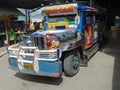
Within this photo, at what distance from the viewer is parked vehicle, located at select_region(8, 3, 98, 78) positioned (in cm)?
414

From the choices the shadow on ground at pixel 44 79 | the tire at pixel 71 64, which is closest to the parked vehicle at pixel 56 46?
the tire at pixel 71 64

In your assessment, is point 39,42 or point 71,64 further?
point 71,64

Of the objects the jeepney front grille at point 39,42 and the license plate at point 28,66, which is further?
the jeepney front grille at point 39,42

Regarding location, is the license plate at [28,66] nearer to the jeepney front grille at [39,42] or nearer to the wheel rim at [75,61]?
the jeepney front grille at [39,42]

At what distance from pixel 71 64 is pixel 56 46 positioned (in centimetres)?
79

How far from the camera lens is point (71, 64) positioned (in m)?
4.82

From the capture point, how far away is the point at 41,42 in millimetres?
4496

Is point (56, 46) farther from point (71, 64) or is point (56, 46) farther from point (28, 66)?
point (28, 66)

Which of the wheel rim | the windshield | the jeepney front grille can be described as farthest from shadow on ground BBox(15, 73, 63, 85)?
the windshield

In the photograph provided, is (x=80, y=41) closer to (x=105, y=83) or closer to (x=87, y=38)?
(x=87, y=38)

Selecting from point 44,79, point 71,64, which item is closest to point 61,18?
point 71,64

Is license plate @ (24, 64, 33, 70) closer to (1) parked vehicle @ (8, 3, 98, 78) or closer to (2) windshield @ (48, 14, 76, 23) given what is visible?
(1) parked vehicle @ (8, 3, 98, 78)

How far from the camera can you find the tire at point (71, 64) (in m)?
4.75

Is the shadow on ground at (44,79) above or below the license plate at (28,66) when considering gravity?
below
